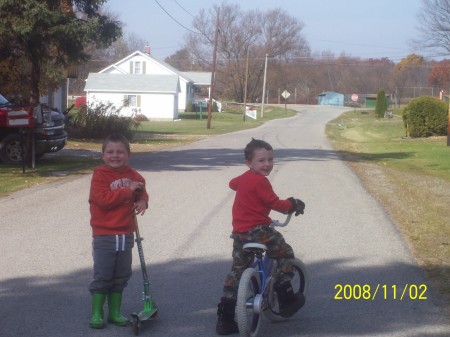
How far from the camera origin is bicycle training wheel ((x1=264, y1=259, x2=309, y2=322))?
5.82m

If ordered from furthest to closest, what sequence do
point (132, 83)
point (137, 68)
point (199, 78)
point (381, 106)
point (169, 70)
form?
point (199, 78), point (169, 70), point (137, 68), point (381, 106), point (132, 83)

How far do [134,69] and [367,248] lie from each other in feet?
232

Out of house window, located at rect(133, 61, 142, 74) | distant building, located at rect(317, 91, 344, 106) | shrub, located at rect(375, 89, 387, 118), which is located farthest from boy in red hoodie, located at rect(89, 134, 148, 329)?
distant building, located at rect(317, 91, 344, 106)

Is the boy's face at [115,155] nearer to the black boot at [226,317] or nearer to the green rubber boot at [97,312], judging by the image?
the green rubber boot at [97,312]

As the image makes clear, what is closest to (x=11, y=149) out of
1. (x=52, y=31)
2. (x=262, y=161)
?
(x=52, y=31)

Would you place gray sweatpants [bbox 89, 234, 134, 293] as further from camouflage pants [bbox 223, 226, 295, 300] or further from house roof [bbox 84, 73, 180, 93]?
house roof [bbox 84, 73, 180, 93]

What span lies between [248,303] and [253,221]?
608 millimetres

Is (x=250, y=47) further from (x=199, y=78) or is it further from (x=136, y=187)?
(x=136, y=187)

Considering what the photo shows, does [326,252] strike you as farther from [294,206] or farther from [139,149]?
[139,149]

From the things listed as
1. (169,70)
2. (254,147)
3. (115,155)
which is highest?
(169,70)

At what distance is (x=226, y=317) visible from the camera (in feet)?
18.2

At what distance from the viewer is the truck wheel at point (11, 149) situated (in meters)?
18.0

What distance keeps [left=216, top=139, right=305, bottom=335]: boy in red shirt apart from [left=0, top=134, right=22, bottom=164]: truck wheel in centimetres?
1329

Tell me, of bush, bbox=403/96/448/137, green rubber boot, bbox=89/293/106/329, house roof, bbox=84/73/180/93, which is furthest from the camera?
house roof, bbox=84/73/180/93
